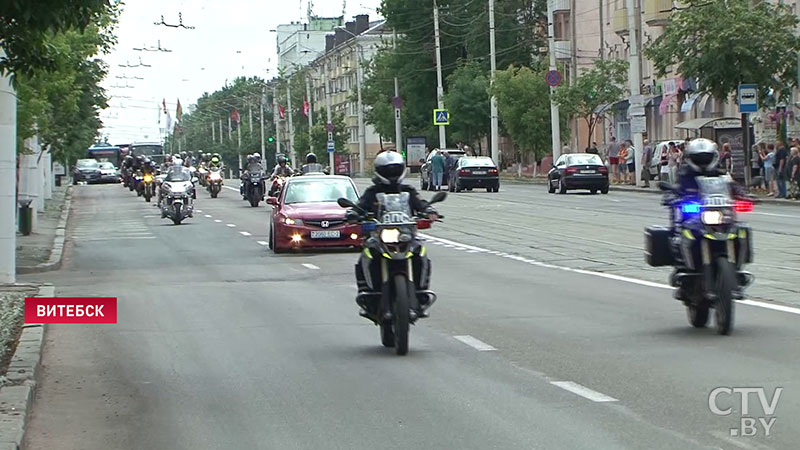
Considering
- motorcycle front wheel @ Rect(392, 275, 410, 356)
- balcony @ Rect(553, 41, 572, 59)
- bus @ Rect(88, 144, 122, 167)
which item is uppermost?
balcony @ Rect(553, 41, 572, 59)

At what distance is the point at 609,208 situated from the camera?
4016 cm

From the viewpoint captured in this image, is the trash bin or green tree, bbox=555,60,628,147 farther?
green tree, bbox=555,60,628,147

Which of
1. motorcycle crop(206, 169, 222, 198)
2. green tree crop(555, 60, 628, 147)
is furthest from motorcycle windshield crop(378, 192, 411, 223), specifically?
green tree crop(555, 60, 628, 147)

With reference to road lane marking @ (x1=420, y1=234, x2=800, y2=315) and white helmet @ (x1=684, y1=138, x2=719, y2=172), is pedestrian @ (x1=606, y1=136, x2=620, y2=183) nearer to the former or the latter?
road lane marking @ (x1=420, y1=234, x2=800, y2=315)

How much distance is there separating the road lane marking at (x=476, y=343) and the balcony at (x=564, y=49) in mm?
71289

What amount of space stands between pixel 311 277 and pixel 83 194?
52740 mm

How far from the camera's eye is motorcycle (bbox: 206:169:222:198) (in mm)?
61188

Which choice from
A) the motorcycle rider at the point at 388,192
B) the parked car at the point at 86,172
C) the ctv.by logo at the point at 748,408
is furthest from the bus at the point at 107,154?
the ctv.by logo at the point at 748,408

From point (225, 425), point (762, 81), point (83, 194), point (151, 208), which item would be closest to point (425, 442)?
point (225, 425)

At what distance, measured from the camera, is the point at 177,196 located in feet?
128

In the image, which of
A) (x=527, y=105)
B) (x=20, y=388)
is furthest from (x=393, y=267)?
(x=527, y=105)

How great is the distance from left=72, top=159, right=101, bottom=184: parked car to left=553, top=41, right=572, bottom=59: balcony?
3175 centimetres

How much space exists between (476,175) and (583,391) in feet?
155

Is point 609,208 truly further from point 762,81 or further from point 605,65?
point 605,65
